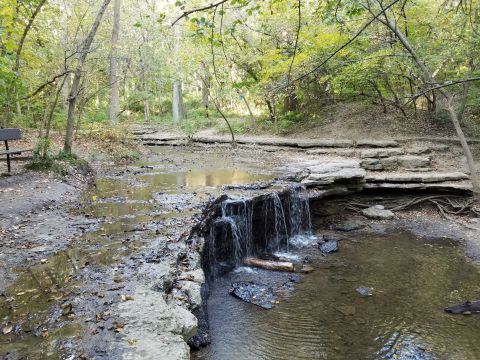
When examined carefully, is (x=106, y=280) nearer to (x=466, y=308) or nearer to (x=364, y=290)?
(x=364, y=290)

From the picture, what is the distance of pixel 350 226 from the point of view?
31.2 feet

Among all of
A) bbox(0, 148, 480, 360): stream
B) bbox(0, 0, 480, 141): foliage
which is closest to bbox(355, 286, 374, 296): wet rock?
bbox(0, 148, 480, 360): stream

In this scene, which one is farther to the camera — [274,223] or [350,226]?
[350,226]

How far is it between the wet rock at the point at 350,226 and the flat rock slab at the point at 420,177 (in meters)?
1.37

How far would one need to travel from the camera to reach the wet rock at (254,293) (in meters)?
5.77

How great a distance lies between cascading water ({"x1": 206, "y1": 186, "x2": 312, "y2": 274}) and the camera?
708cm

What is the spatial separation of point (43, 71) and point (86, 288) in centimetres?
1294

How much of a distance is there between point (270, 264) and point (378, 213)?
4.23 meters

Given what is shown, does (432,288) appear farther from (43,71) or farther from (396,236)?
(43,71)

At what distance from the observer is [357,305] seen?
5.71 m

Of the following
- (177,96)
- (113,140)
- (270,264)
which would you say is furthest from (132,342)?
(177,96)

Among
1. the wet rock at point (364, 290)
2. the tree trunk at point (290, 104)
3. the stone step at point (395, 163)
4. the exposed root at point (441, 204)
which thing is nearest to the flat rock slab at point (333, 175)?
the exposed root at point (441, 204)

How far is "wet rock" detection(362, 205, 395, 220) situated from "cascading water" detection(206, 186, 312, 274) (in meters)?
1.74

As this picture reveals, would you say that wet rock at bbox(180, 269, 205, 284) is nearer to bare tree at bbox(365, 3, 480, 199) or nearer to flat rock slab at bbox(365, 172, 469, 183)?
bare tree at bbox(365, 3, 480, 199)
